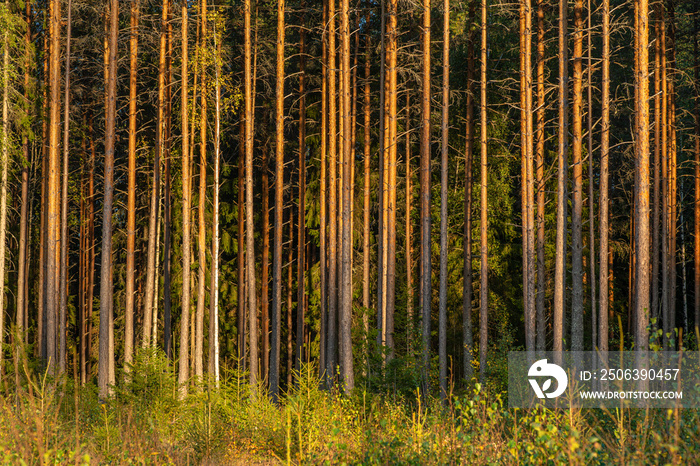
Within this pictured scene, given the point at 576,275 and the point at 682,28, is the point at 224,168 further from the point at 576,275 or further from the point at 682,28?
the point at 682,28

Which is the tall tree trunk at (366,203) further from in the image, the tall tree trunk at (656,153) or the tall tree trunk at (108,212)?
the tall tree trunk at (656,153)

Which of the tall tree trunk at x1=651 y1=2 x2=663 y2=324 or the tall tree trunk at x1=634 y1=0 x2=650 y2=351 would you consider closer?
the tall tree trunk at x1=634 y1=0 x2=650 y2=351

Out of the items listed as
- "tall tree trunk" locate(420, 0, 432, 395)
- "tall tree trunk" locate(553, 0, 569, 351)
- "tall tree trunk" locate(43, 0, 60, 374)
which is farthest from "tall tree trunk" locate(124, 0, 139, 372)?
"tall tree trunk" locate(553, 0, 569, 351)

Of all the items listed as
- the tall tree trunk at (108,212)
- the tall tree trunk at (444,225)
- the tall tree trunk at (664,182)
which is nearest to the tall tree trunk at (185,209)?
the tall tree trunk at (108,212)

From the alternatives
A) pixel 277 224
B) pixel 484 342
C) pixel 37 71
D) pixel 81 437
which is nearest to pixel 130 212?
pixel 277 224

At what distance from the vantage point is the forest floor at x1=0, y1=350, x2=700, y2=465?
14.9 feet

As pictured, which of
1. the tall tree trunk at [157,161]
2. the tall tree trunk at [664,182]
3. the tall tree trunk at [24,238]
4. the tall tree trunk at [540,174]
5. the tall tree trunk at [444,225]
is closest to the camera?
the tall tree trunk at [444,225]

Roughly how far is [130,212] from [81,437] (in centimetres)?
946

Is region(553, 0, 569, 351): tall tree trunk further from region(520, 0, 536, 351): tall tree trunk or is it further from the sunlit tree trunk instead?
the sunlit tree trunk

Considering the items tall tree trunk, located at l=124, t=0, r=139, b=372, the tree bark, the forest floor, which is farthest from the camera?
tall tree trunk, located at l=124, t=0, r=139, b=372

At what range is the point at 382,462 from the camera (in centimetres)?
554

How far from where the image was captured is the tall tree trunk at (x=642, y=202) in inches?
414

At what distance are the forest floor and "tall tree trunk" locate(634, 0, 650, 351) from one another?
8.83 ft

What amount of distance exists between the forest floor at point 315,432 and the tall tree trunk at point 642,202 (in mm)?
2690
